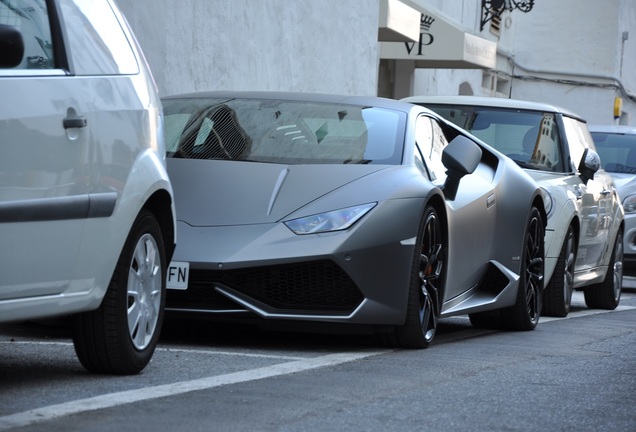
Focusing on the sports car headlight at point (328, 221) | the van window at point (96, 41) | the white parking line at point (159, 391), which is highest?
the van window at point (96, 41)

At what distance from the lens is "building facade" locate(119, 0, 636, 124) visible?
12.9 m

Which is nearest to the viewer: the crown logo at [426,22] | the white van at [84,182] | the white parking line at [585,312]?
the white van at [84,182]

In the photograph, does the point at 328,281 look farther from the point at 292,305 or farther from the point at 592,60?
the point at 592,60

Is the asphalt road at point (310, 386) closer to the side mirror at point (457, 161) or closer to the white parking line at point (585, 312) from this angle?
the side mirror at point (457, 161)

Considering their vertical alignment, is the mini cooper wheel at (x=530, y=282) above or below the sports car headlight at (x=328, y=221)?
below

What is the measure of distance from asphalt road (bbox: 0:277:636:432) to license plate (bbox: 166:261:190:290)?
28cm

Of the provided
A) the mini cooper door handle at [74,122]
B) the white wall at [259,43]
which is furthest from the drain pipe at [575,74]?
the mini cooper door handle at [74,122]

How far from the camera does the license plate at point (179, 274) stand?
264 inches

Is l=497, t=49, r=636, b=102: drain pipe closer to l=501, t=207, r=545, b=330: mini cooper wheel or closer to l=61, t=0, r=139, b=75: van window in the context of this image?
l=501, t=207, r=545, b=330: mini cooper wheel

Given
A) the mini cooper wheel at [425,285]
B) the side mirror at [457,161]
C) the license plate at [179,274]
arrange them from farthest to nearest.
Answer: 1. the side mirror at [457,161]
2. the mini cooper wheel at [425,285]
3. the license plate at [179,274]

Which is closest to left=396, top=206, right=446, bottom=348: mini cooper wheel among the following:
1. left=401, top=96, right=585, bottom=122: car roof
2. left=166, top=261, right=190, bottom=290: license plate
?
left=166, top=261, right=190, bottom=290: license plate

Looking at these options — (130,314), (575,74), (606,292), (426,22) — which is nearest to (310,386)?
(130,314)

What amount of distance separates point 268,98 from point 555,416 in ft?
11.1

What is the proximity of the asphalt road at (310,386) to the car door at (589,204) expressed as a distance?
351 cm
